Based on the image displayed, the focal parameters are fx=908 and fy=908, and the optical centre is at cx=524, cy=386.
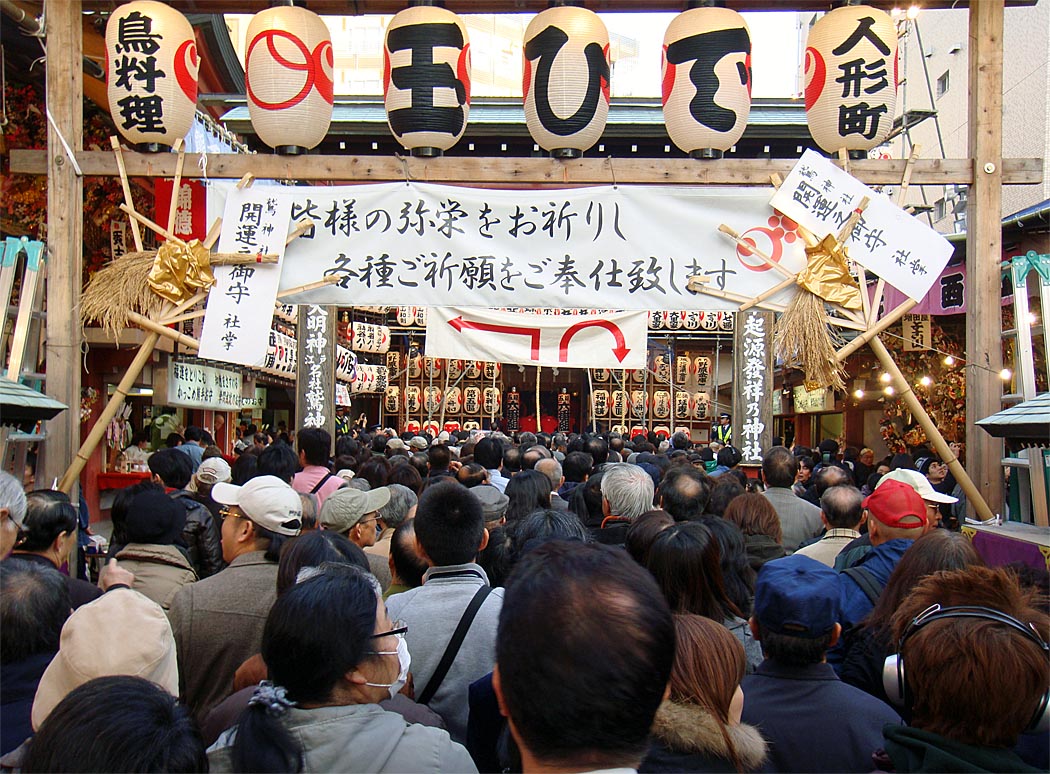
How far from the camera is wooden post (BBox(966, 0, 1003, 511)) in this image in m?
6.32

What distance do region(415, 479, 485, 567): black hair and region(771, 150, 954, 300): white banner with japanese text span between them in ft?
12.4

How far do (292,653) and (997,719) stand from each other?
1763 mm

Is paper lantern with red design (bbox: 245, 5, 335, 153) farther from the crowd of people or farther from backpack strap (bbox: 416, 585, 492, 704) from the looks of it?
backpack strap (bbox: 416, 585, 492, 704)

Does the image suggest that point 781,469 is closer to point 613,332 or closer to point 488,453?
point 613,332

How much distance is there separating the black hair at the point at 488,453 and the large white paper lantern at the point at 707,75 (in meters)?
4.18

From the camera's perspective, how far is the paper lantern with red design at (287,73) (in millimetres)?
6336

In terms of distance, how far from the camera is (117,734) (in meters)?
1.97

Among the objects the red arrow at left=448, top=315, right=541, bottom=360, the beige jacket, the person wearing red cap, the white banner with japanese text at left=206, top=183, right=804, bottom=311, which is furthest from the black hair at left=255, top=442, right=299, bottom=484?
the person wearing red cap

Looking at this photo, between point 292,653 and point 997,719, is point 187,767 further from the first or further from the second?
point 997,719

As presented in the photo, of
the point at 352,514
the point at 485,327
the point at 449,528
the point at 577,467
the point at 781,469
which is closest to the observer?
the point at 449,528

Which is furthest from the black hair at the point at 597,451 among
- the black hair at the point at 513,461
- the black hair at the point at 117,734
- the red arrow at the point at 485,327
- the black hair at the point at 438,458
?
the black hair at the point at 117,734

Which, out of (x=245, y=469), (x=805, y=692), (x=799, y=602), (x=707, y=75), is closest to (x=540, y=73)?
(x=707, y=75)

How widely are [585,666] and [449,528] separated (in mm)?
2059

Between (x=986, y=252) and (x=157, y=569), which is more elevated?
(x=986, y=252)
